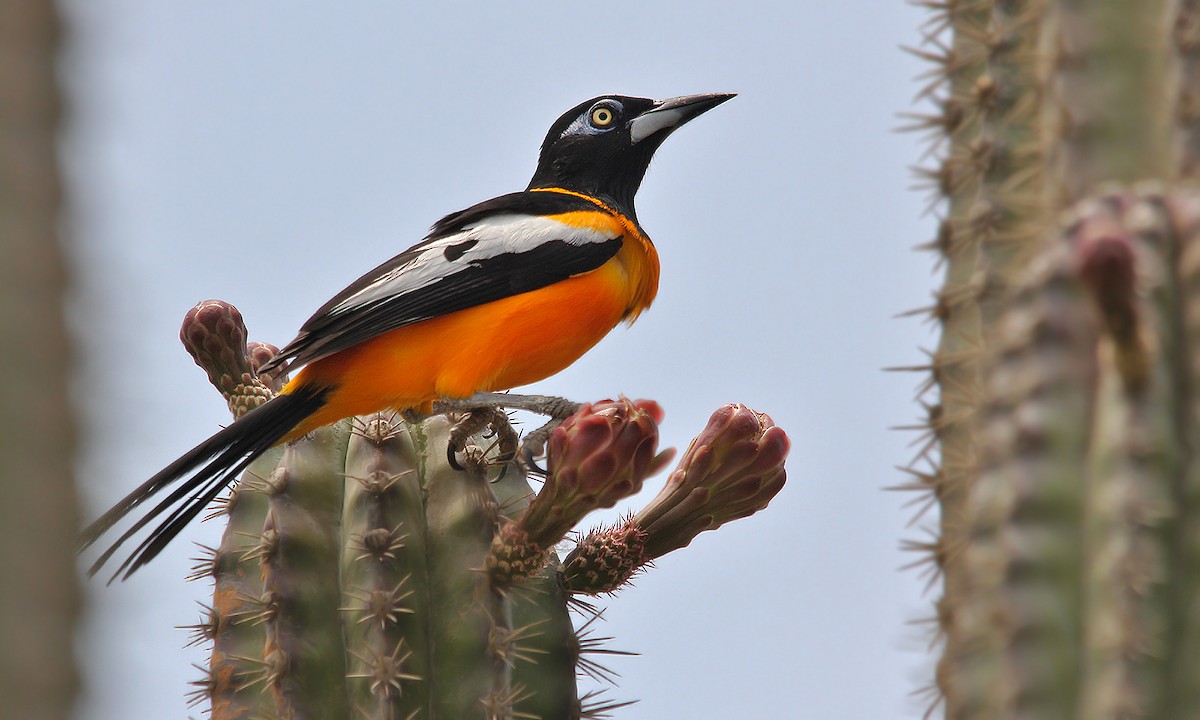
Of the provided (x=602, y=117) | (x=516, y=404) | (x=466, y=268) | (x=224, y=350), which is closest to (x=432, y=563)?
(x=224, y=350)

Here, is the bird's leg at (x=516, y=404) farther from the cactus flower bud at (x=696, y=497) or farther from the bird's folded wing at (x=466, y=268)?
the cactus flower bud at (x=696, y=497)

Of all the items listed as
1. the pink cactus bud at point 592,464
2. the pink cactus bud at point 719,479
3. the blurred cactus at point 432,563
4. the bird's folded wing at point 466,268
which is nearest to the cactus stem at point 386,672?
the blurred cactus at point 432,563

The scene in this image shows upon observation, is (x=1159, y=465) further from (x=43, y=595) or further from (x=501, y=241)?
(x=501, y=241)

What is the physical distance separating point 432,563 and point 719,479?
842 millimetres

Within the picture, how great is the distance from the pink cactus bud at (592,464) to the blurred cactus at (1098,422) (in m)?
1.40

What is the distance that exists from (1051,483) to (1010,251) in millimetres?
733

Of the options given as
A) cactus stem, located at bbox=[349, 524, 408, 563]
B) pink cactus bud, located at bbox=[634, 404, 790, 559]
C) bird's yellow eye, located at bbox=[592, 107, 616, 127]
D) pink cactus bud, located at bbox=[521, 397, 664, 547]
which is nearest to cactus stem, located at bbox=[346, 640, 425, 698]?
cactus stem, located at bbox=[349, 524, 408, 563]

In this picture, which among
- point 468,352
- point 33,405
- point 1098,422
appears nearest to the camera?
point 33,405

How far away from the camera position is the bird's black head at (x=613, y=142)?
7020 mm

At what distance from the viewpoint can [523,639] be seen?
364 cm

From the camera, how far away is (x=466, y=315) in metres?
5.60

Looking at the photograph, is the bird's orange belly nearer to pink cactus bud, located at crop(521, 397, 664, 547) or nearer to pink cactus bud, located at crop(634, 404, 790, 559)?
pink cactus bud, located at crop(634, 404, 790, 559)

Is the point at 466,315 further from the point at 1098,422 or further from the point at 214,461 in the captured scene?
the point at 1098,422

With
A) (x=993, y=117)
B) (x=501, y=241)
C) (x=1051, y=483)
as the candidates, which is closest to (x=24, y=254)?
(x=1051, y=483)
